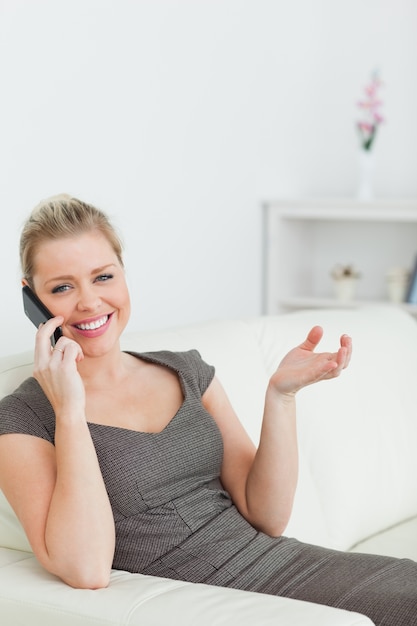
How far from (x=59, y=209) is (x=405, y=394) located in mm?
1182

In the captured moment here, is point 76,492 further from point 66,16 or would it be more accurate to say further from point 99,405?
point 66,16

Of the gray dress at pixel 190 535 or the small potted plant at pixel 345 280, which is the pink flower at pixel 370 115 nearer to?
the small potted plant at pixel 345 280

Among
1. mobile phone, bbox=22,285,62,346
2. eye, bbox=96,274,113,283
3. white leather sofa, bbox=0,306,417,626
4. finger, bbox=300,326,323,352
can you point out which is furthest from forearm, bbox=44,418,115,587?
finger, bbox=300,326,323,352

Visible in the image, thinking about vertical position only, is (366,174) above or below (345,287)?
above

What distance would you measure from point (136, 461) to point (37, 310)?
312 millimetres

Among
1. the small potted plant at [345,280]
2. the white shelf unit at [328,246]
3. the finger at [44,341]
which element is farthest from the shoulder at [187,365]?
the small potted plant at [345,280]

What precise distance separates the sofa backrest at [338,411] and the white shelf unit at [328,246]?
1.33 m

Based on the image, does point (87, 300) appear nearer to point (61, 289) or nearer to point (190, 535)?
point (61, 289)

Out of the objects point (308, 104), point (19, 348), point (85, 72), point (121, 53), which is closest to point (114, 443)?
point (19, 348)

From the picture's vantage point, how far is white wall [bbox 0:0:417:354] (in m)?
2.72

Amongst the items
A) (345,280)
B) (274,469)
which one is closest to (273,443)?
(274,469)

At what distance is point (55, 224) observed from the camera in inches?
71.2

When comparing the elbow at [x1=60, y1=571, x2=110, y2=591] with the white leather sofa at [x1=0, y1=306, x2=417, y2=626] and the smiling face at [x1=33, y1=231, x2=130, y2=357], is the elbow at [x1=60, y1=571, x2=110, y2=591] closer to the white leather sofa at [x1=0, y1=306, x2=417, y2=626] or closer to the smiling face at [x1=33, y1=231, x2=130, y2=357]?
the white leather sofa at [x1=0, y1=306, x2=417, y2=626]

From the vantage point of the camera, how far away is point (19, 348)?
104 inches
